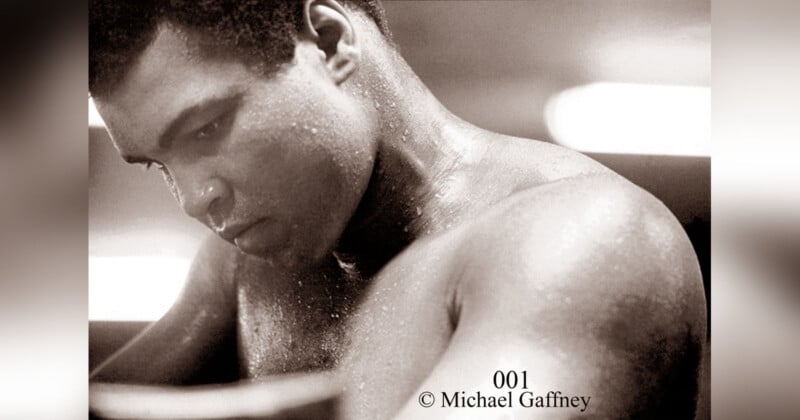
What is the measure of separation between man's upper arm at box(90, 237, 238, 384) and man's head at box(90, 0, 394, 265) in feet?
0.20

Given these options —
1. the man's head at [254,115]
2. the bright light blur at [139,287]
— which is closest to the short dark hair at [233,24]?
the man's head at [254,115]

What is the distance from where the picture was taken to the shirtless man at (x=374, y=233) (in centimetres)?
99

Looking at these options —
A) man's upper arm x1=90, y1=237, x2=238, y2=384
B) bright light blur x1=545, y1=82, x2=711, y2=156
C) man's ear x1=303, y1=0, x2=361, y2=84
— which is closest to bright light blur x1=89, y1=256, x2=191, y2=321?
man's upper arm x1=90, y1=237, x2=238, y2=384

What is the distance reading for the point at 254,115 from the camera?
3.36 feet

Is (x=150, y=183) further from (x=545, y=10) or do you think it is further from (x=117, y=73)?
(x=545, y=10)

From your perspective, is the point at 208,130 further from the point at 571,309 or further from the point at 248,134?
the point at 571,309

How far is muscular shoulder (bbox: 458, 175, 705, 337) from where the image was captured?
985 millimetres

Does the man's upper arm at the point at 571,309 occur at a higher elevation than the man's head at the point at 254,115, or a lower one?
lower

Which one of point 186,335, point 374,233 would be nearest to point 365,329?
point 374,233

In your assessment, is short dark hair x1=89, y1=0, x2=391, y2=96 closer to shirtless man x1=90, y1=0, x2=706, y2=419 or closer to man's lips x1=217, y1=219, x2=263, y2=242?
shirtless man x1=90, y1=0, x2=706, y2=419

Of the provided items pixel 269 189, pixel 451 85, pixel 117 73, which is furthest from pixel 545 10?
pixel 117 73

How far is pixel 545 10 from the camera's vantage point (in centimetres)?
109

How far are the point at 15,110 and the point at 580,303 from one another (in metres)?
0.72

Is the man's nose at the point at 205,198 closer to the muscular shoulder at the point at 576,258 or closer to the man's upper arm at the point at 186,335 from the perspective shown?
the man's upper arm at the point at 186,335
